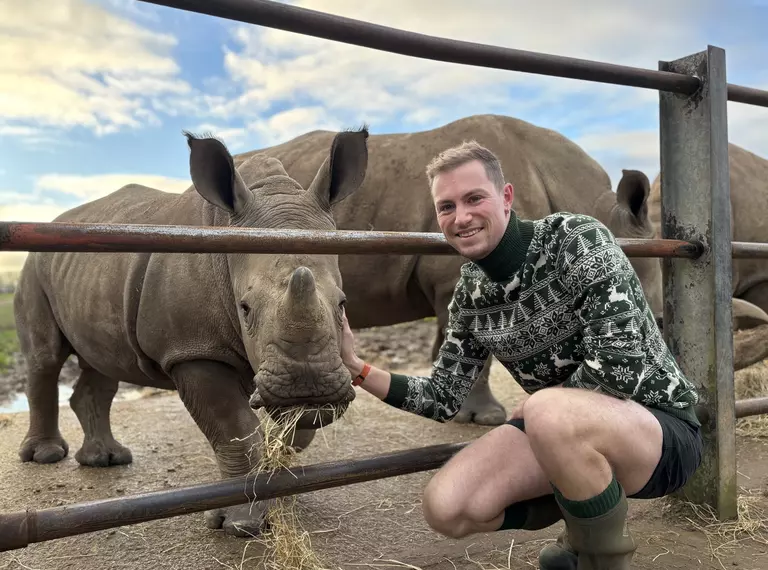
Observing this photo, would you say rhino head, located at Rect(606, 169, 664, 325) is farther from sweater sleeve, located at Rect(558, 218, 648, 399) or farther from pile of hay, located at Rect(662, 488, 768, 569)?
sweater sleeve, located at Rect(558, 218, 648, 399)

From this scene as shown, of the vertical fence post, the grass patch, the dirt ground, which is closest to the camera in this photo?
the grass patch

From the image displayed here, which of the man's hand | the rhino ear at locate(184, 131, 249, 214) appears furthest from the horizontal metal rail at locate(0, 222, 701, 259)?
the rhino ear at locate(184, 131, 249, 214)

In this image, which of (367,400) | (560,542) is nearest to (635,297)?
(560,542)

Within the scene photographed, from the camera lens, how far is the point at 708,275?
3102 mm

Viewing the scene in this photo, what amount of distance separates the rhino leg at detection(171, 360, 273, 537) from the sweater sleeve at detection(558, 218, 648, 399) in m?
1.65

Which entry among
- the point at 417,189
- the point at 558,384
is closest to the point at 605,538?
the point at 558,384

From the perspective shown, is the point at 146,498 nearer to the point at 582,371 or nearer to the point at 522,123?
the point at 582,371

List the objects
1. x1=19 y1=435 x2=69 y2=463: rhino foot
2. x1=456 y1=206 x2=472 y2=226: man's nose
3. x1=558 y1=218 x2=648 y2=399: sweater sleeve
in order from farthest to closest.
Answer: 1. x1=19 y1=435 x2=69 y2=463: rhino foot
2. x1=456 y1=206 x2=472 y2=226: man's nose
3. x1=558 y1=218 x2=648 y2=399: sweater sleeve

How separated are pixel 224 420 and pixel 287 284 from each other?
93 centimetres

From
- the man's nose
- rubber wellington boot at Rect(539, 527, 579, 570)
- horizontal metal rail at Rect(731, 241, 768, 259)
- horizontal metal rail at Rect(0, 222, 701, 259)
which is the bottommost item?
rubber wellington boot at Rect(539, 527, 579, 570)

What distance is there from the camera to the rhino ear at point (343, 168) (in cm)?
320

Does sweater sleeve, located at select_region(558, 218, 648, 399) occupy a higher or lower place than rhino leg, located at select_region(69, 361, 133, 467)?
higher

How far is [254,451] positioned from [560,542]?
54.0 inches

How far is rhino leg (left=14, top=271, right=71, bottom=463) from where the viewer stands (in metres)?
4.91
